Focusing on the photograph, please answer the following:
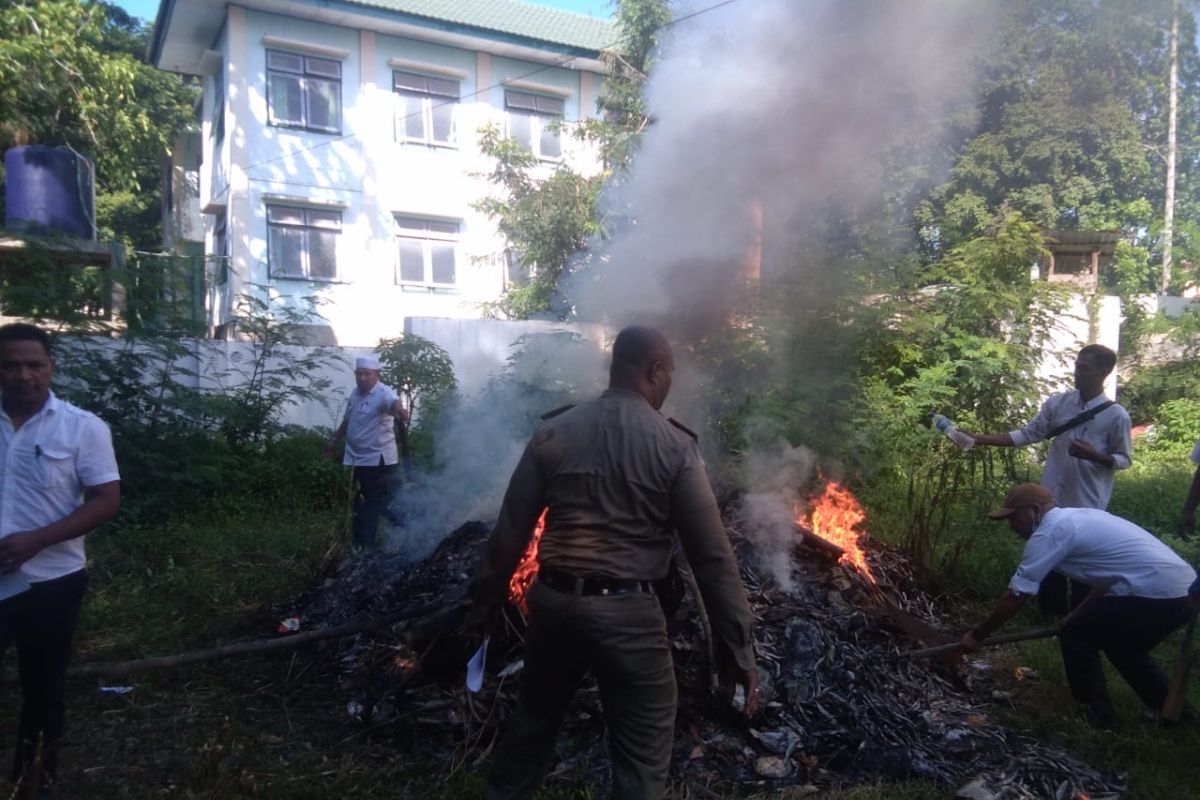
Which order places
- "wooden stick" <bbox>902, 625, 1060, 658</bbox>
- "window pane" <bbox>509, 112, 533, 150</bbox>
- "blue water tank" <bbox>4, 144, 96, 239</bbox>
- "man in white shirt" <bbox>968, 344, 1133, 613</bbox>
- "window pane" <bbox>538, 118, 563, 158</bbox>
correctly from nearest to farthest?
"wooden stick" <bbox>902, 625, 1060, 658</bbox> → "man in white shirt" <bbox>968, 344, 1133, 613</bbox> → "blue water tank" <bbox>4, 144, 96, 239</bbox> → "window pane" <bbox>509, 112, 533, 150</bbox> → "window pane" <bbox>538, 118, 563, 158</bbox>

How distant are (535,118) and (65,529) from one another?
15.2 metres

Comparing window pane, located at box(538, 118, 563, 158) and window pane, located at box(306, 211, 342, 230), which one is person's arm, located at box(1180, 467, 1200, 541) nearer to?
window pane, located at box(538, 118, 563, 158)

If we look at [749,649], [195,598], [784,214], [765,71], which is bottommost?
[195,598]

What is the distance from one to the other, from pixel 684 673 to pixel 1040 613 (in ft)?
9.11

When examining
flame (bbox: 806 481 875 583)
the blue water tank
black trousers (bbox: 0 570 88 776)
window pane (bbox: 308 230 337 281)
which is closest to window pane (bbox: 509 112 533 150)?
window pane (bbox: 308 230 337 281)

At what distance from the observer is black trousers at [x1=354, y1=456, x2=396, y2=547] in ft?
22.9

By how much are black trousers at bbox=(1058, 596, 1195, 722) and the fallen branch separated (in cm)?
333

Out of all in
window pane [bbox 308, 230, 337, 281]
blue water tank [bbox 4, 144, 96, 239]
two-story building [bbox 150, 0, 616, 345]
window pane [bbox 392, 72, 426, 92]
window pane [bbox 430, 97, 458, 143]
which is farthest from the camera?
window pane [bbox 430, 97, 458, 143]

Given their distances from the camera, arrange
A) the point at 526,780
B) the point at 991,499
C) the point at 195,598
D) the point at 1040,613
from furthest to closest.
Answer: the point at 991,499
the point at 195,598
the point at 1040,613
the point at 526,780

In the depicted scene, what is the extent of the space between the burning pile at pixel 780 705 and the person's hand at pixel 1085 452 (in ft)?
4.66

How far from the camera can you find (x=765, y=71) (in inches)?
259

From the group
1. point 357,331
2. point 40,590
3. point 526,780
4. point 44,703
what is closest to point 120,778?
point 44,703

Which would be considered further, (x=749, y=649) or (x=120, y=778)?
(x=120, y=778)

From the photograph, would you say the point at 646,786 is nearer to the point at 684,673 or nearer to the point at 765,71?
the point at 684,673
